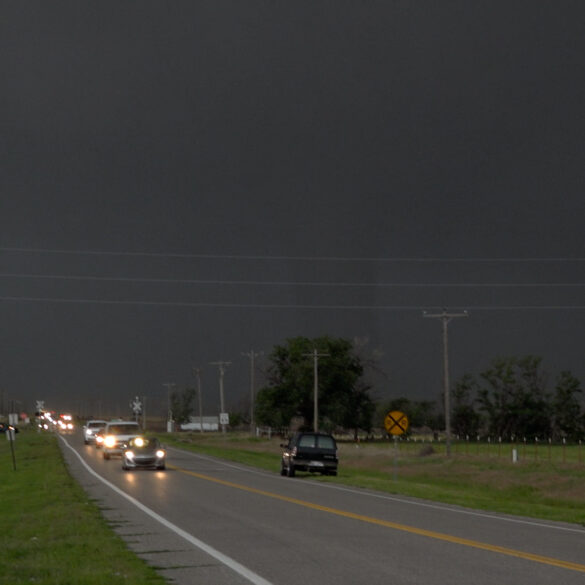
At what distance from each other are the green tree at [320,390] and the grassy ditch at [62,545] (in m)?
84.5

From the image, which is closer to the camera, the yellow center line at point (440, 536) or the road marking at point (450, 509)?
the yellow center line at point (440, 536)

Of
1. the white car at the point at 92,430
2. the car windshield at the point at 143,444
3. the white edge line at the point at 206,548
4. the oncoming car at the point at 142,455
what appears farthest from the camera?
the white car at the point at 92,430

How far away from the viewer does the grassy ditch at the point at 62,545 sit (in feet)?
40.4

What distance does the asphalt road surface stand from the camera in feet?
42.2

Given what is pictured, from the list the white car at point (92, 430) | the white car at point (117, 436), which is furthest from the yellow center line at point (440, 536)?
the white car at point (92, 430)

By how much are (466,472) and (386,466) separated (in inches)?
307

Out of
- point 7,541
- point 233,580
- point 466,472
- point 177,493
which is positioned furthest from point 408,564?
point 466,472

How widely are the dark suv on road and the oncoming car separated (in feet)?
Result: 17.3

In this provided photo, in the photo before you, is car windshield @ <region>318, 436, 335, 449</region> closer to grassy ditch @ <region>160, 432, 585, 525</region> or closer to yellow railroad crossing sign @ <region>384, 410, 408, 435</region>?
grassy ditch @ <region>160, 432, 585, 525</region>

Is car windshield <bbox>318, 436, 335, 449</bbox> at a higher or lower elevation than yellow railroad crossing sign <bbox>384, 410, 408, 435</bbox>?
lower

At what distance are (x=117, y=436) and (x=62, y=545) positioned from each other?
4126 cm

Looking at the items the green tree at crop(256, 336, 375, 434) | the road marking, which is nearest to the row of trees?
the green tree at crop(256, 336, 375, 434)

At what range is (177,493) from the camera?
29.9m

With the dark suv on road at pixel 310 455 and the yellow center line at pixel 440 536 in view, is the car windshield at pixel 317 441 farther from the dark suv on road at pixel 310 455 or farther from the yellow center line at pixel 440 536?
the yellow center line at pixel 440 536
